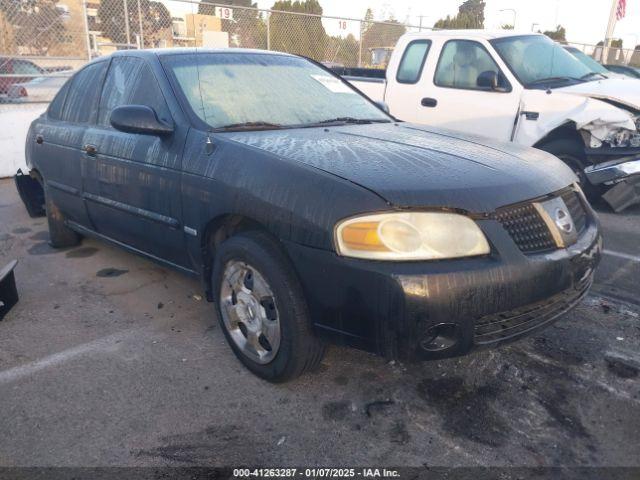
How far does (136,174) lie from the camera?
3.32m

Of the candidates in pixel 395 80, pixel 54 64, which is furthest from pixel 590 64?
pixel 54 64

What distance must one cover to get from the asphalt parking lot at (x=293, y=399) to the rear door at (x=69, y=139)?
0.96 metres

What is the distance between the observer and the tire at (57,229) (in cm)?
465

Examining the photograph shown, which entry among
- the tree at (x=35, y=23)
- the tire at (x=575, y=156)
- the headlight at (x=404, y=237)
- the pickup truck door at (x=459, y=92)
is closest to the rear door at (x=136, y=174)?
the headlight at (x=404, y=237)

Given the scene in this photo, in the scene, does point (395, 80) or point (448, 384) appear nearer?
point (448, 384)

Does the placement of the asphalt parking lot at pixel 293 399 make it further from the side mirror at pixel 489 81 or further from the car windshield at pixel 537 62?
the car windshield at pixel 537 62

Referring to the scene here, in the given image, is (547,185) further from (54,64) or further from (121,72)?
(54,64)

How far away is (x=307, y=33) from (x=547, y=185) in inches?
419

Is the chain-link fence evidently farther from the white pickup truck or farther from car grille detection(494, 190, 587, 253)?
car grille detection(494, 190, 587, 253)

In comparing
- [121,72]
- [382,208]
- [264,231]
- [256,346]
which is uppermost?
[121,72]

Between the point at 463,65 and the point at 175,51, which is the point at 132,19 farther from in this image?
the point at 175,51

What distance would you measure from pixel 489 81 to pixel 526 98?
45cm

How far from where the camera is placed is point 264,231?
2596 millimetres

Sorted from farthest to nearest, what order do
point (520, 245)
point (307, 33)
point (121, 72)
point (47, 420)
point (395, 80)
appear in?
point (307, 33), point (395, 80), point (121, 72), point (47, 420), point (520, 245)
